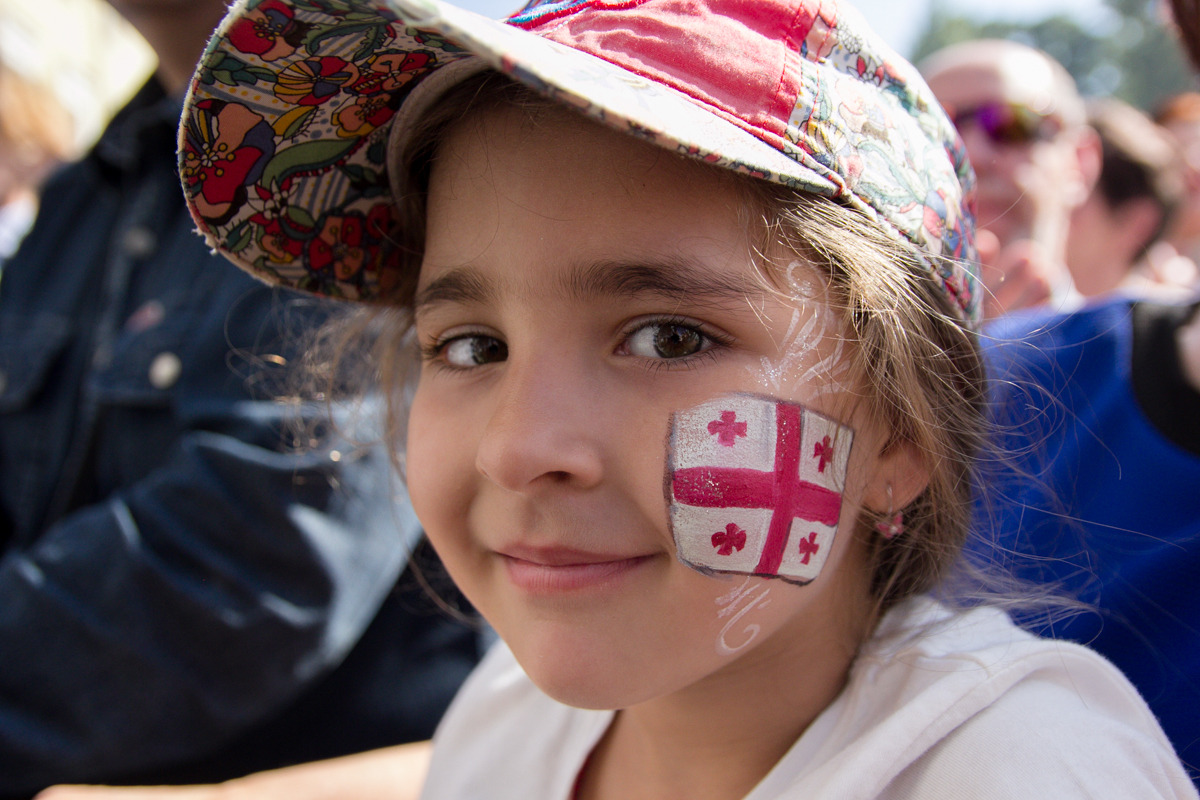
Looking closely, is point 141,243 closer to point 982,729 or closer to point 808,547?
point 808,547

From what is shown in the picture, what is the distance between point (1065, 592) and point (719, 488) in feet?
2.32

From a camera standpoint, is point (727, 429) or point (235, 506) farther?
point (235, 506)

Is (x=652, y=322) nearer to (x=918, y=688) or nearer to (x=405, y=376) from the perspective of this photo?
(x=918, y=688)

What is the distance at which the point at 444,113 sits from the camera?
3.75ft

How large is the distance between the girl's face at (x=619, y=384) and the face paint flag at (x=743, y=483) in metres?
0.02

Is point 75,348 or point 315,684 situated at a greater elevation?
point 75,348

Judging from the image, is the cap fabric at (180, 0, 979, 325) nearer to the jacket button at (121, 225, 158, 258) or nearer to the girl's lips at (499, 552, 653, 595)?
the girl's lips at (499, 552, 653, 595)

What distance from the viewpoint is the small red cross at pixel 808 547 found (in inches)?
37.5

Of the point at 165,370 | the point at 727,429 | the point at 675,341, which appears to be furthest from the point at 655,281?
the point at 165,370

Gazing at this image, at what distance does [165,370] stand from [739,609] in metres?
1.45

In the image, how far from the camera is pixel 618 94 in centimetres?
82

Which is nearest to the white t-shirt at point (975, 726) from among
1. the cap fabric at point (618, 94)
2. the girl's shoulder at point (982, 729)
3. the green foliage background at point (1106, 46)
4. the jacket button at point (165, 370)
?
the girl's shoulder at point (982, 729)

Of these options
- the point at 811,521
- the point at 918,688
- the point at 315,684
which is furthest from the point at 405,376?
the point at 918,688

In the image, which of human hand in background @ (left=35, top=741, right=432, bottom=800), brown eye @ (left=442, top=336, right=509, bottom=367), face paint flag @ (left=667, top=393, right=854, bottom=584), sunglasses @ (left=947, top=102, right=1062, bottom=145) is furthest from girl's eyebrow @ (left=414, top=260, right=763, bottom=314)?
sunglasses @ (left=947, top=102, right=1062, bottom=145)
